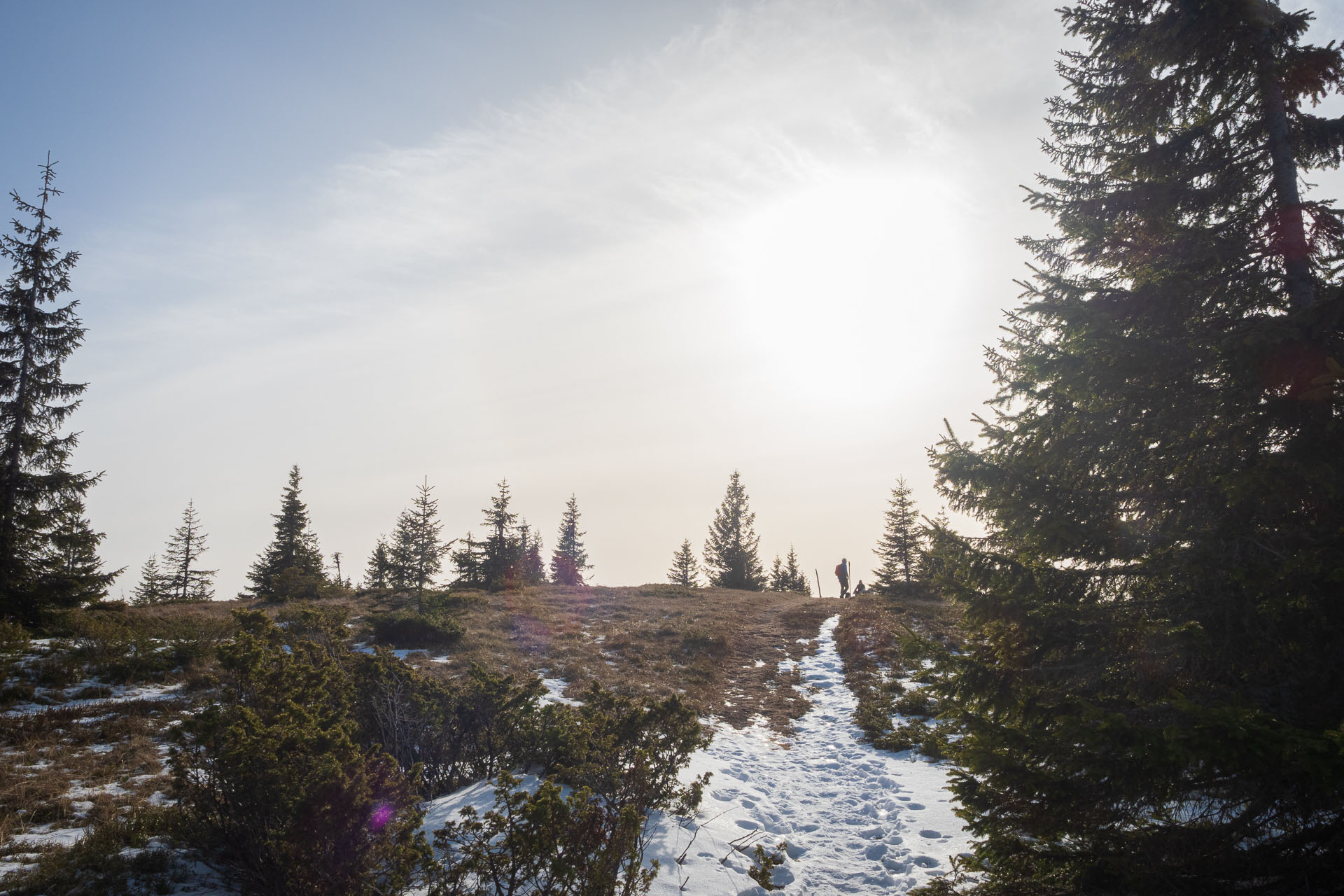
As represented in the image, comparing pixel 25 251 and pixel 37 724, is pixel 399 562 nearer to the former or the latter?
pixel 25 251

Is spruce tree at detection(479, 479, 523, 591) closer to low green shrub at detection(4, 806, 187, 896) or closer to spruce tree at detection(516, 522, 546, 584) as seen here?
spruce tree at detection(516, 522, 546, 584)

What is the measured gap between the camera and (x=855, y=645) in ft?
55.4

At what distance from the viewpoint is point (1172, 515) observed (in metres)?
5.08

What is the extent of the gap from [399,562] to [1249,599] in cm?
4428

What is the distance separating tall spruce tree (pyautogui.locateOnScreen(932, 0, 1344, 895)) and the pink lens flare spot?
4292 millimetres

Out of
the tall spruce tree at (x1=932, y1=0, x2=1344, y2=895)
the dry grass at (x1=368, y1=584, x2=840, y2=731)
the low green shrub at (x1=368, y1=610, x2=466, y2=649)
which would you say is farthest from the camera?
the low green shrub at (x1=368, y1=610, x2=466, y2=649)

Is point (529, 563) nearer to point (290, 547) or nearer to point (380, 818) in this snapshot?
point (290, 547)

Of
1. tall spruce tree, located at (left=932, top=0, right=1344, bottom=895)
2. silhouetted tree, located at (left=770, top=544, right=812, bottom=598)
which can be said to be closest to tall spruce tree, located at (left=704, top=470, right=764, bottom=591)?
silhouetted tree, located at (left=770, top=544, right=812, bottom=598)

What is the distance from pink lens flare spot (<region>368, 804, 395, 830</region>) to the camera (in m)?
4.23

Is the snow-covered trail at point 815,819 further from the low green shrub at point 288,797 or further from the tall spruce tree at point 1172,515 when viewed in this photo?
the low green shrub at point 288,797

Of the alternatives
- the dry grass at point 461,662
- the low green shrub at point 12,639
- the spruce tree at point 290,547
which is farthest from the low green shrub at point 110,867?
the spruce tree at point 290,547

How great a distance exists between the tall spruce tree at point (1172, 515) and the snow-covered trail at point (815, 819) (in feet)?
3.75

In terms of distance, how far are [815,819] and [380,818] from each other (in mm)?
5466

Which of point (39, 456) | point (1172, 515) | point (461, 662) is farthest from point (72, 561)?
point (1172, 515)
